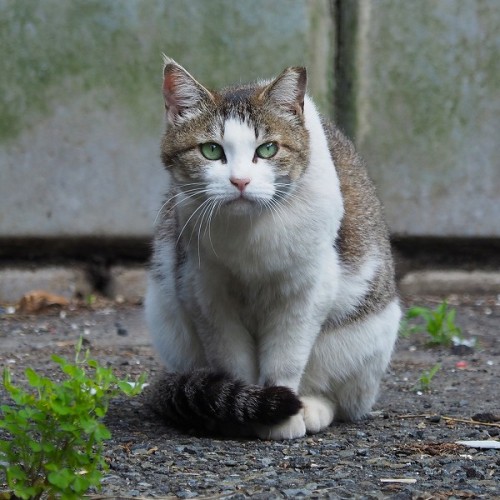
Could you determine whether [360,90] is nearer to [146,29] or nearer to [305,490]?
[146,29]

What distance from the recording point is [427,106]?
21.2ft

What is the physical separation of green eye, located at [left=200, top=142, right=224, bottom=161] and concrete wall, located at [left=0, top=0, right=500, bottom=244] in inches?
115

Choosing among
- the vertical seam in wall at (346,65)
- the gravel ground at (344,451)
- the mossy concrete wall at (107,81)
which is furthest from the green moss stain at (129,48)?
the gravel ground at (344,451)

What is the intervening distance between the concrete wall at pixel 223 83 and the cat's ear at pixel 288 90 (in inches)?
110

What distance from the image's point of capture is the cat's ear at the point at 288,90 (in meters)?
3.41

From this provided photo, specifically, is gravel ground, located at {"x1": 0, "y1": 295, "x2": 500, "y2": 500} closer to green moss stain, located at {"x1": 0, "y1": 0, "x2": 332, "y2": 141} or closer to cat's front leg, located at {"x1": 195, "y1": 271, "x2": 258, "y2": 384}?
cat's front leg, located at {"x1": 195, "y1": 271, "x2": 258, "y2": 384}

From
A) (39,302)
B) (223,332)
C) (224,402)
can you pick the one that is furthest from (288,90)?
(39,302)

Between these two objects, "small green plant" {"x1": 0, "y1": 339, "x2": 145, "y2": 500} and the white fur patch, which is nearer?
"small green plant" {"x1": 0, "y1": 339, "x2": 145, "y2": 500}

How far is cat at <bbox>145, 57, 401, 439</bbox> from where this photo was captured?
10.9ft

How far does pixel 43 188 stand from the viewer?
622cm

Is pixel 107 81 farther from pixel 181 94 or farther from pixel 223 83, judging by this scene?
pixel 181 94

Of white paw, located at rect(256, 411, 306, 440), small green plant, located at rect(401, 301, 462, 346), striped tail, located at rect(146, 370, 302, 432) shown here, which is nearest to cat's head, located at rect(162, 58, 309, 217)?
striped tail, located at rect(146, 370, 302, 432)

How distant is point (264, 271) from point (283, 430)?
22.0 inches

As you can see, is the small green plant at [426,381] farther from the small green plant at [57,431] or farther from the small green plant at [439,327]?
the small green plant at [57,431]
